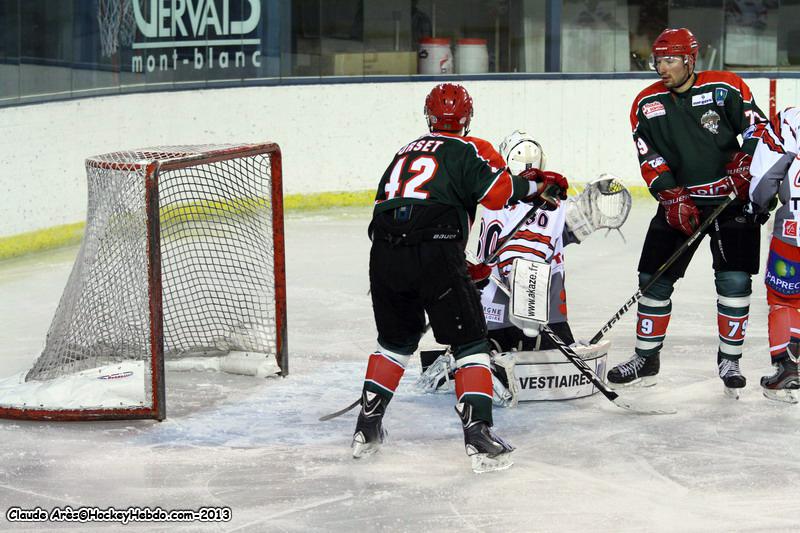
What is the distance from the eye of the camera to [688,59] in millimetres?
4402

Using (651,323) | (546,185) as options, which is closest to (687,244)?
(651,323)

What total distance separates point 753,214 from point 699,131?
1.09ft

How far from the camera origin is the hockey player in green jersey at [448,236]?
366 cm

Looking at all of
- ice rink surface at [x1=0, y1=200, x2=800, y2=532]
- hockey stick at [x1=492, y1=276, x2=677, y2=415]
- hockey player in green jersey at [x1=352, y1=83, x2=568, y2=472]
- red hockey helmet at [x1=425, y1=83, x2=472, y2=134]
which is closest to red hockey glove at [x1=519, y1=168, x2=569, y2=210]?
hockey player in green jersey at [x1=352, y1=83, x2=568, y2=472]

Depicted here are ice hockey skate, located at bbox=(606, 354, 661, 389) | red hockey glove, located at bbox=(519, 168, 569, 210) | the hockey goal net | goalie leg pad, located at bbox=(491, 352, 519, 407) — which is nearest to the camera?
red hockey glove, located at bbox=(519, 168, 569, 210)

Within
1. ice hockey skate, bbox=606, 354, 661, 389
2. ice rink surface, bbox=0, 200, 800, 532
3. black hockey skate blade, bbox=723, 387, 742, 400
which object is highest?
ice hockey skate, bbox=606, 354, 661, 389

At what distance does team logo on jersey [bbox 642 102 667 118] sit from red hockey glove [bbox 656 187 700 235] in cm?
27

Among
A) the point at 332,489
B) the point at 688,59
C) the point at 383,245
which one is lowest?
the point at 332,489

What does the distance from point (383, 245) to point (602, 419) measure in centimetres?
99

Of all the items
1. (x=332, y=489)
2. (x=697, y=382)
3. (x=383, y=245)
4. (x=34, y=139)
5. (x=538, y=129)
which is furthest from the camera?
(x=538, y=129)

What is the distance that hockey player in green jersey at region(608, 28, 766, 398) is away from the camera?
173 inches

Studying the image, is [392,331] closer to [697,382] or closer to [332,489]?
[332,489]

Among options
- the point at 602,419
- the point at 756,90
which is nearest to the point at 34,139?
the point at 602,419

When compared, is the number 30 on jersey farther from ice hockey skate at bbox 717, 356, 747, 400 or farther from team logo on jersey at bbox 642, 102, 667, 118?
ice hockey skate at bbox 717, 356, 747, 400
